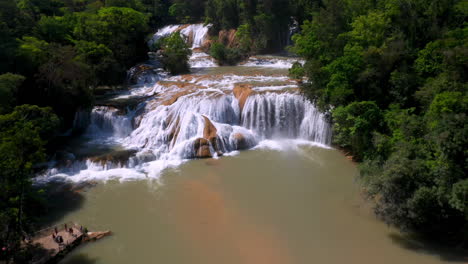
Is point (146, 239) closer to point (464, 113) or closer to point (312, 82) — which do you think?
point (464, 113)

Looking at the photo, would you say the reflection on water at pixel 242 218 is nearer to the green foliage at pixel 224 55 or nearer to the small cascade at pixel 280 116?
the small cascade at pixel 280 116

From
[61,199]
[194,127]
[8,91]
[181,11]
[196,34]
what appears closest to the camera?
[61,199]

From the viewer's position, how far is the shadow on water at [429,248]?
9.55 meters

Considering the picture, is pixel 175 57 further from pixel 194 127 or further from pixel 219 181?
pixel 219 181

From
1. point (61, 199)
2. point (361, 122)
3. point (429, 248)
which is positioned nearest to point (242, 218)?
point (429, 248)

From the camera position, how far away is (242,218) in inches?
479

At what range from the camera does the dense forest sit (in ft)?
31.2

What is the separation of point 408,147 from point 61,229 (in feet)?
37.3

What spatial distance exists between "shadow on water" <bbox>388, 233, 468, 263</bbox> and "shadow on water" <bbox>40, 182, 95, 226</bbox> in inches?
440

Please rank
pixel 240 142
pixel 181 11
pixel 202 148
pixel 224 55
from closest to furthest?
1. pixel 202 148
2. pixel 240 142
3. pixel 224 55
4. pixel 181 11

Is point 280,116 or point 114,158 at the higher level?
point 280,116

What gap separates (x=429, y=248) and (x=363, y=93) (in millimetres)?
7781

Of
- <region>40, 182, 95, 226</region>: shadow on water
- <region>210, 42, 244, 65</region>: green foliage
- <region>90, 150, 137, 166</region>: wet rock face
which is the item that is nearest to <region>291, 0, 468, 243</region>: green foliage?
<region>90, 150, 137, 166</region>: wet rock face

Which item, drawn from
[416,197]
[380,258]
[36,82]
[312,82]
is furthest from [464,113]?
[36,82]
